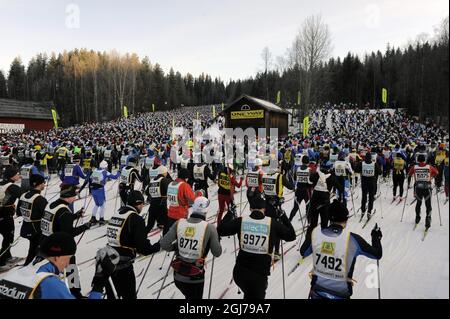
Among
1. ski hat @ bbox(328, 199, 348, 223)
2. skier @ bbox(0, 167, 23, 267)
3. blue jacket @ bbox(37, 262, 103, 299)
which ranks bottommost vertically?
skier @ bbox(0, 167, 23, 267)

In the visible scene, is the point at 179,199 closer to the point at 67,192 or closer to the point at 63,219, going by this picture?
the point at 67,192

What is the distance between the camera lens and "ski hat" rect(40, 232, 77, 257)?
9.66 feet

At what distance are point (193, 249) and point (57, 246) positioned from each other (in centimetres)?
174

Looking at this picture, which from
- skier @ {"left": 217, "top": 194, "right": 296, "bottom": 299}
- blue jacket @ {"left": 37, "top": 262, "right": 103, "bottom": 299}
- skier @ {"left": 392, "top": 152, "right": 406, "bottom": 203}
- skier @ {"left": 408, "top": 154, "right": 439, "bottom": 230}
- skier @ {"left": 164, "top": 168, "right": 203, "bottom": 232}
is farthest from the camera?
skier @ {"left": 392, "top": 152, "right": 406, "bottom": 203}

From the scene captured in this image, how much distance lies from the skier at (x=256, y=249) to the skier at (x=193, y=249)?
1.28 ft

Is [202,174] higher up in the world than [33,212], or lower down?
higher up

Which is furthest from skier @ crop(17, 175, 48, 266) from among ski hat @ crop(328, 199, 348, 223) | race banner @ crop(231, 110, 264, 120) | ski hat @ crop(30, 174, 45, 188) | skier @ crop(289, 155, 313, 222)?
race banner @ crop(231, 110, 264, 120)

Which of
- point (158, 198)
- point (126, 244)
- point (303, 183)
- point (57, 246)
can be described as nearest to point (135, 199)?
point (126, 244)

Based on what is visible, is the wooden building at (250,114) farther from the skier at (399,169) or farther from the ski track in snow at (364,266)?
the ski track in snow at (364,266)

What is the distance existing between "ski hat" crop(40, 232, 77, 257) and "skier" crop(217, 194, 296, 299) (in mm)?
2167

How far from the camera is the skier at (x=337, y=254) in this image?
11.6 feet

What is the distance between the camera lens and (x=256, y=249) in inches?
162

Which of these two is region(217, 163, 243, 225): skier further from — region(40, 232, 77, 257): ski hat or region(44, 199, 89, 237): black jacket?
region(40, 232, 77, 257): ski hat

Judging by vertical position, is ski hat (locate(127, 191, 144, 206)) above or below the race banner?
below
